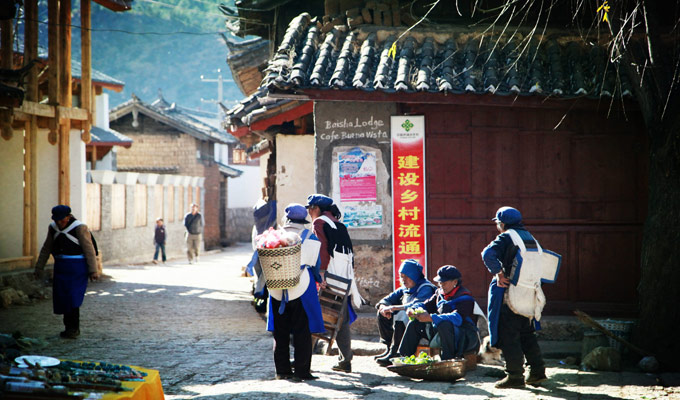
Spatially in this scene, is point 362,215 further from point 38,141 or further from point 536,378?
point 38,141

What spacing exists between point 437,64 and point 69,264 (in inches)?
233

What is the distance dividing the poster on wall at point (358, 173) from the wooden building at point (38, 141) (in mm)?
7267

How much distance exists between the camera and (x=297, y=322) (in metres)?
7.85

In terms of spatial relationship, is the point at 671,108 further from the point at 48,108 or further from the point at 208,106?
the point at 208,106

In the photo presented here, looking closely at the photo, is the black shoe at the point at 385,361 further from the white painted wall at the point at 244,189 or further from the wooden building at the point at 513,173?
the white painted wall at the point at 244,189

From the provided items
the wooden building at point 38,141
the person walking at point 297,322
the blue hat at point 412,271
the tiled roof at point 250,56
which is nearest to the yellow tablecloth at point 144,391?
the person walking at point 297,322

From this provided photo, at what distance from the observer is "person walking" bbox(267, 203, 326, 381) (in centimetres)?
780

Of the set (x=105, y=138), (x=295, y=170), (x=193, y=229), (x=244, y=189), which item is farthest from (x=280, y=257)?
(x=244, y=189)

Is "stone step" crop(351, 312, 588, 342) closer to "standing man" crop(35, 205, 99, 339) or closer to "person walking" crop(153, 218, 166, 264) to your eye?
"standing man" crop(35, 205, 99, 339)

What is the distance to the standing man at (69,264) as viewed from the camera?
33.1 feet

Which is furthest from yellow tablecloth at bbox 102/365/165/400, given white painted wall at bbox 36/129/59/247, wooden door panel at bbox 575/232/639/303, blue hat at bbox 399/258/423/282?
white painted wall at bbox 36/129/59/247

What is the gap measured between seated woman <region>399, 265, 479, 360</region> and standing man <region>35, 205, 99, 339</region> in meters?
4.62

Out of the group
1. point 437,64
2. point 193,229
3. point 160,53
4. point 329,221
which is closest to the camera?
point 329,221

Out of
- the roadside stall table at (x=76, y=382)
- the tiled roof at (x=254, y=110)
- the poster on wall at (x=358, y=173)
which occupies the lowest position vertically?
the roadside stall table at (x=76, y=382)
